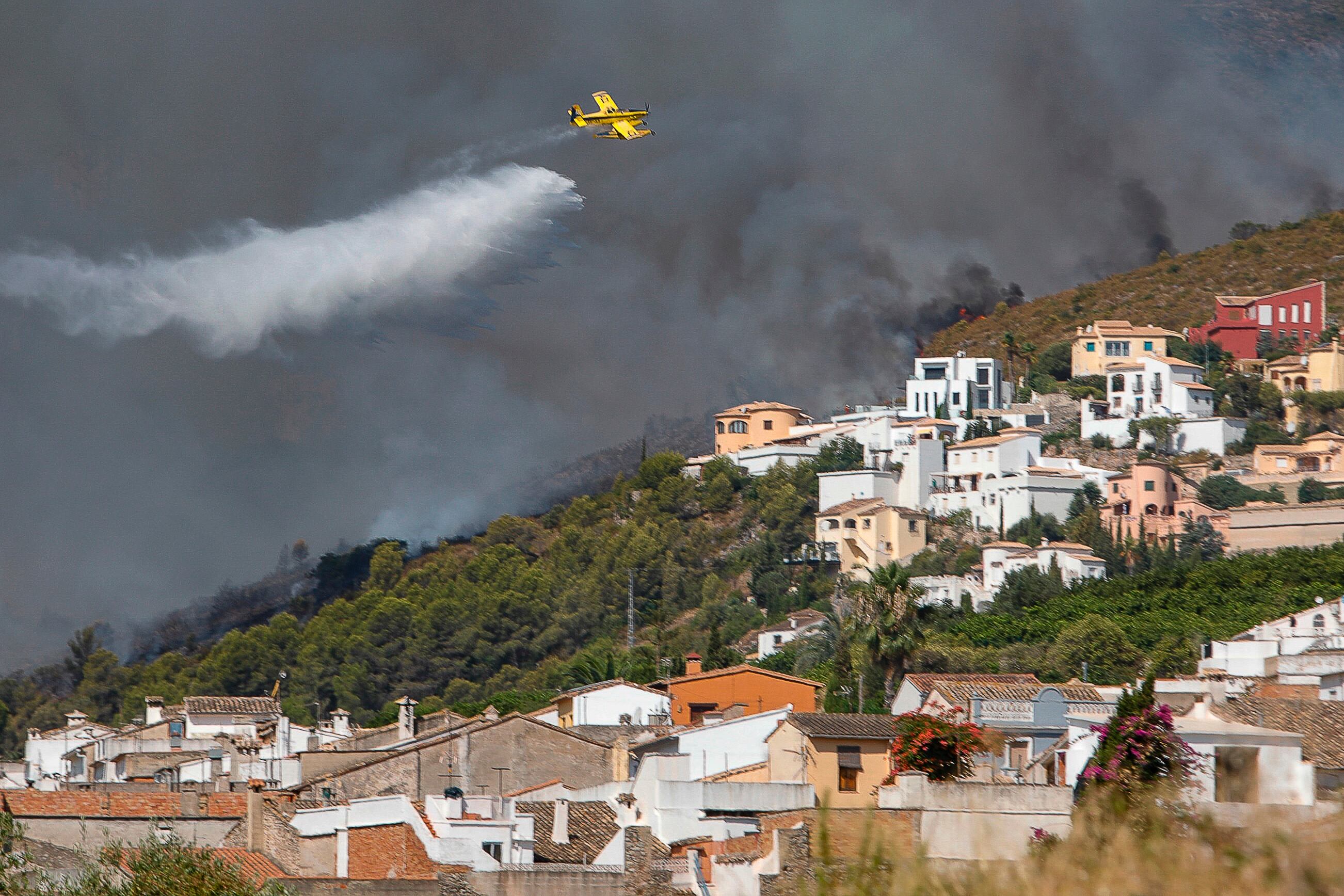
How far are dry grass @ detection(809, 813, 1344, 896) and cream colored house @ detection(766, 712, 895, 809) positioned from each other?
16307 mm

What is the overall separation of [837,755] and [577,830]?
3.62 m

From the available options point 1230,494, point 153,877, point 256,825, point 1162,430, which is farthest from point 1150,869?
point 1162,430

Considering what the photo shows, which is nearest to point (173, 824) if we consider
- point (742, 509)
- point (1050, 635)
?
point (1050, 635)

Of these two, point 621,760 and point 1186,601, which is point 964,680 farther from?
point 1186,601

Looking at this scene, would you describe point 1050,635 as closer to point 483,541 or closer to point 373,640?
point 373,640

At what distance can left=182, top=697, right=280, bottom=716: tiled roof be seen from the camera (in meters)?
58.6

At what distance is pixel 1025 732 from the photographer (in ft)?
95.1

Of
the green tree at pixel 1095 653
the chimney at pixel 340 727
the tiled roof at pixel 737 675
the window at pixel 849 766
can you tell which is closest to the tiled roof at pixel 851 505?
the green tree at pixel 1095 653

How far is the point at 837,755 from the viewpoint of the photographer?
89.8ft

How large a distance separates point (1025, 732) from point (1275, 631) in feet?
68.5

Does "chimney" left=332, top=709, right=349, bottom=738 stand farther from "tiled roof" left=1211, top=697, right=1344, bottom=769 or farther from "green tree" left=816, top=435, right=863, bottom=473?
"green tree" left=816, top=435, right=863, bottom=473

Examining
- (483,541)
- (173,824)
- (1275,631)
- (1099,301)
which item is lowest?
(173,824)

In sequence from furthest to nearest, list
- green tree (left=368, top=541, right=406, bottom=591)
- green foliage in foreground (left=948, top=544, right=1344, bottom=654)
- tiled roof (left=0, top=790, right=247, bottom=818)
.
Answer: green tree (left=368, top=541, right=406, bottom=591), green foliage in foreground (left=948, top=544, right=1344, bottom=654), tiled roof (left=0, top=790, right=247, bottom=818)

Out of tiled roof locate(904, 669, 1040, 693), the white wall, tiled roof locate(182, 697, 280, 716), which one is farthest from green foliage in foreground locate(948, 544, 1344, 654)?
tiled roof locate(182, 697, 280, 716)
